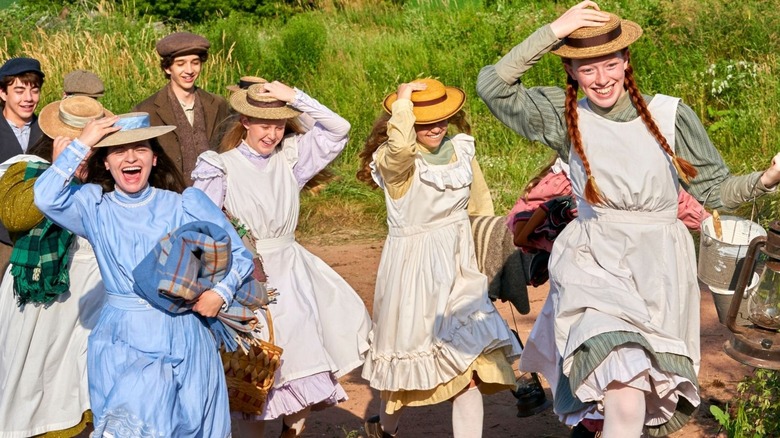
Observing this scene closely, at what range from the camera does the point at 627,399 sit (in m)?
4.69

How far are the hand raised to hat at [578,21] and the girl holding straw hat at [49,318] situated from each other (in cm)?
222

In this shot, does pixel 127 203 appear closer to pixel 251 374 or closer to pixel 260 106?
pixel 251 374

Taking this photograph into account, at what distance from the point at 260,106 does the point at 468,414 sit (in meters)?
1.80

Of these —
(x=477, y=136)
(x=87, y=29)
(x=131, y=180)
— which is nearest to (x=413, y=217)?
(x=131, y=180)

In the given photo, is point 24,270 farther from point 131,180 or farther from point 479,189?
point 479,189

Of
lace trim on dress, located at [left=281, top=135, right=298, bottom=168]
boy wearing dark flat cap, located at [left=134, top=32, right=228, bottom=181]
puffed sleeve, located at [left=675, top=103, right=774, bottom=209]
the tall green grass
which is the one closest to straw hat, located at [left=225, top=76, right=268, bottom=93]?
lace trim on dress, located at [left=281, top=135, right=298, bottom=168]

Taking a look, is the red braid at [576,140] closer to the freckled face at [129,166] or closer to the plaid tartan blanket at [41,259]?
the freckled face at [129,166]

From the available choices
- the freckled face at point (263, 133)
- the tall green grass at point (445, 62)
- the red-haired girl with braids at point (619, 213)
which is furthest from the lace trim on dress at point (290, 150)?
the tall green grass at point (445, 62)

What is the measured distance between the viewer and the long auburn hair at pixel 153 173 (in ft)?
16.5

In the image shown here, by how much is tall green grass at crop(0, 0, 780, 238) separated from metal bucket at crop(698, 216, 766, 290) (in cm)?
649

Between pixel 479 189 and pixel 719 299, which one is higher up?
pixel 719 299

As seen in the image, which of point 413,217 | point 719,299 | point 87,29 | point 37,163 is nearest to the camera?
point 719,299

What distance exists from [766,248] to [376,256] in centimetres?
669

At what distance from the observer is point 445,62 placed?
47.1ft
